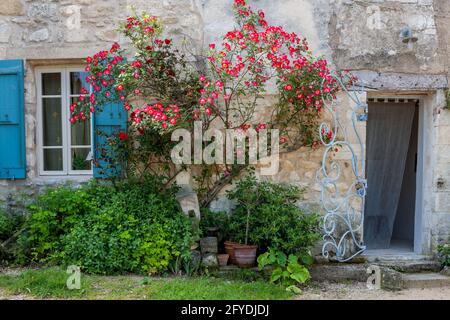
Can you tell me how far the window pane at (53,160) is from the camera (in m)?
5.38

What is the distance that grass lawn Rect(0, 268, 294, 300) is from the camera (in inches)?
147

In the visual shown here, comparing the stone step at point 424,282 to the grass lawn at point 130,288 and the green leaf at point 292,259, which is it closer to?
the green leaf at point 292,259

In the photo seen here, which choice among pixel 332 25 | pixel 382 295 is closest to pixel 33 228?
pixel 382 295

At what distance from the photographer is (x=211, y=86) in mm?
4305

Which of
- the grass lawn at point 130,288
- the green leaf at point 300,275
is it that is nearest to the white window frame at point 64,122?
the grass lawn at point 130,288

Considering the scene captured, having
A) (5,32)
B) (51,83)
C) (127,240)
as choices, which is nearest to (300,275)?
(127,240)

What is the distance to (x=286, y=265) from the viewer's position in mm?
4199

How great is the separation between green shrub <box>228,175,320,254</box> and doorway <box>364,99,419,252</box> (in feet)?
4.61

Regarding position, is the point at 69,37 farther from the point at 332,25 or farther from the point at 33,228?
the point at 332,25

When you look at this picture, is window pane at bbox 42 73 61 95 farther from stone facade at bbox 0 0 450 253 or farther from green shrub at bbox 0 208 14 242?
green shrub at bbox 0 208 14 242

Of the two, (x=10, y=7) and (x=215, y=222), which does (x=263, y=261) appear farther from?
(x=10, y=7)

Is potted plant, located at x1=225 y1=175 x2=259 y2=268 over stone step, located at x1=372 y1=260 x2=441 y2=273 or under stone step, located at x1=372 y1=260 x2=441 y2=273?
over

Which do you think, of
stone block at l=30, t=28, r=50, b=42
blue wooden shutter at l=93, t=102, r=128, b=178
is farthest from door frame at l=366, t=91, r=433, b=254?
stone block at l=30, t=28, r=50, b=42

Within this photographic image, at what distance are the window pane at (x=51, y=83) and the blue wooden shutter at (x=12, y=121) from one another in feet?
0.92
